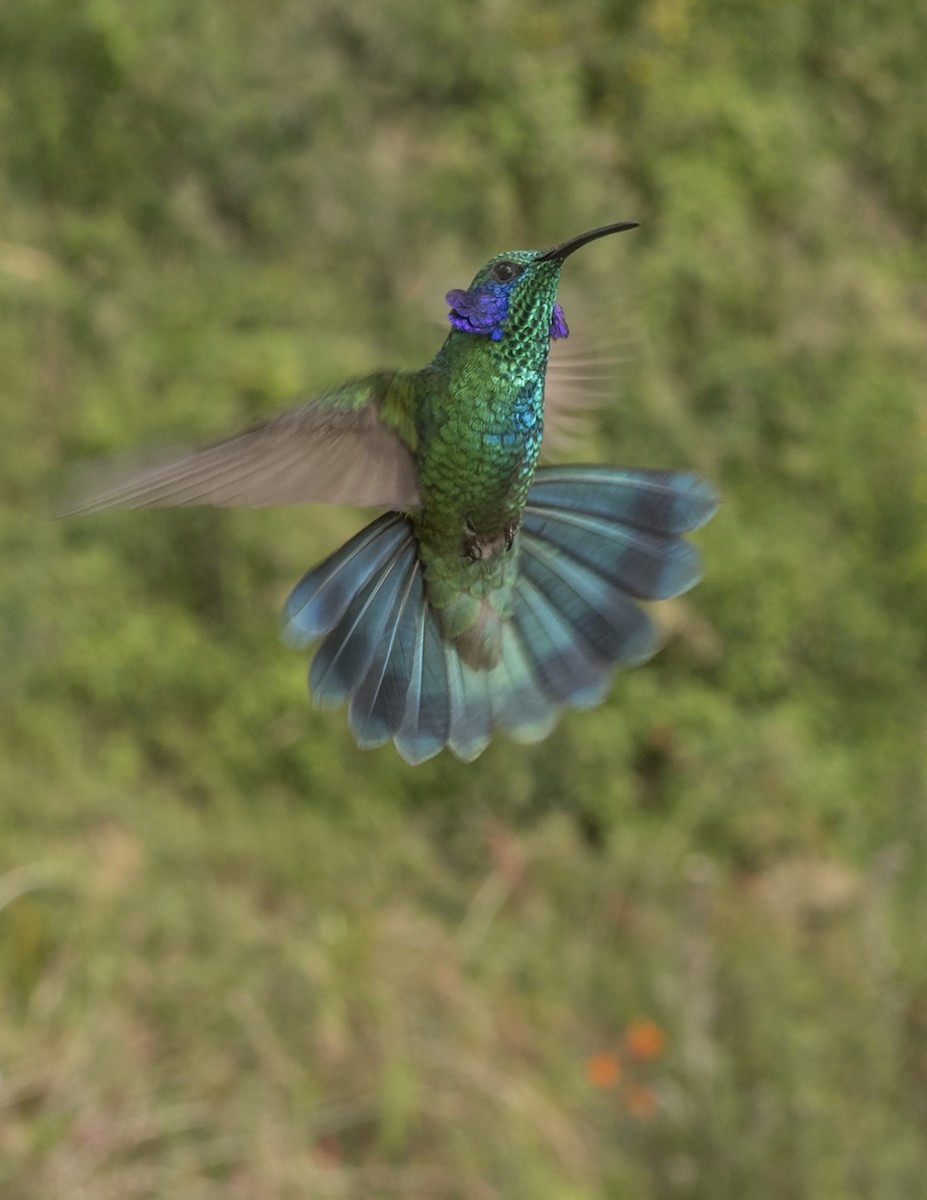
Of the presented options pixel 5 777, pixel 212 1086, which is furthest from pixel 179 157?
pixel 212 1086

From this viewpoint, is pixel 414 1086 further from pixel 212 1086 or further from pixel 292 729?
pixel 292 729

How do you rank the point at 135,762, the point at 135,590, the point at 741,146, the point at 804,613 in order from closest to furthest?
the point at 135,762, the point at 135,590, the point at 804,613, the point at 741,146

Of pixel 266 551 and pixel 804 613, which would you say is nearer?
pixel 266 551

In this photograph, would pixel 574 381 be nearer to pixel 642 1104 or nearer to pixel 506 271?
pixel 506 271

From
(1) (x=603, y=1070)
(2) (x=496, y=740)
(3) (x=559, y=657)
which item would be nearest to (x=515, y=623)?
(3) (x=559, y=657)

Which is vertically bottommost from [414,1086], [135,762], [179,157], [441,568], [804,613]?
[441,568]

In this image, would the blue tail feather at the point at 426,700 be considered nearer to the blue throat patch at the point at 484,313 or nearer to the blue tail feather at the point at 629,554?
the blue tail feather at the point at 629,554
